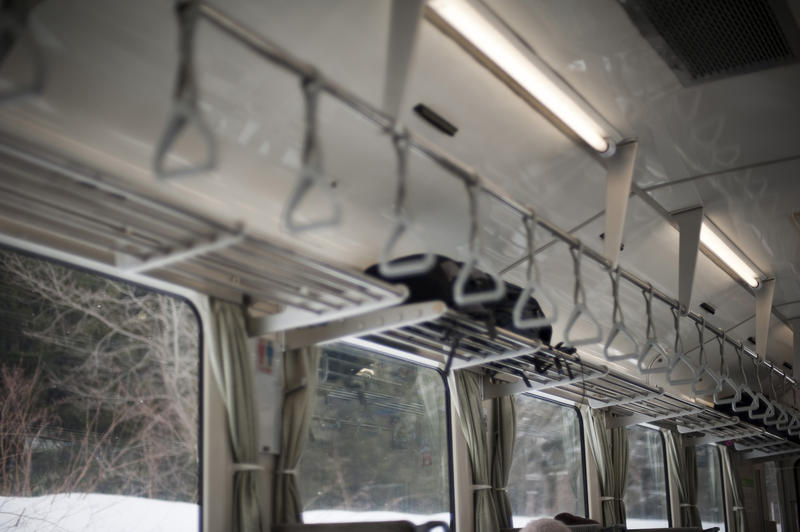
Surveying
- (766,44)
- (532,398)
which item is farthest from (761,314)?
(766,44)

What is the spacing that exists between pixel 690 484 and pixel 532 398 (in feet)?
12.6

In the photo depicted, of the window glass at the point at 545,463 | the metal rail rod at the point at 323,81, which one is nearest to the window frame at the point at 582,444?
the window glass at the point at 545,463

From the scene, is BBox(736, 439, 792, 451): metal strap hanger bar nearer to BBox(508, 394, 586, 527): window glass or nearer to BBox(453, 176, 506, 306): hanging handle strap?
BBox(508, 394, 586, 527): window glass

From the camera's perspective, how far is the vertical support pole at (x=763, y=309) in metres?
7.38

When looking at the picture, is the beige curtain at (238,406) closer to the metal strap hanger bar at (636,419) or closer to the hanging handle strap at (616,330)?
the hanging handle strap at (616,330)

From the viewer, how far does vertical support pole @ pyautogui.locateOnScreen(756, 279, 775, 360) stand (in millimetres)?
7383

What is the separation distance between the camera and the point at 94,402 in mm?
3992

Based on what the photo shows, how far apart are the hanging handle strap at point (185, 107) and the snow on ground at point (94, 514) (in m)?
2.10

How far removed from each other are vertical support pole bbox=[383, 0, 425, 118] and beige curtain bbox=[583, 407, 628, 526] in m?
6.26

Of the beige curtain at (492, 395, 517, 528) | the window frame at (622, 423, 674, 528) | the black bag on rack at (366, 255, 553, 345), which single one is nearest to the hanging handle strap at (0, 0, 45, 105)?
the black bag on rack at (366, 255, 553, 345)

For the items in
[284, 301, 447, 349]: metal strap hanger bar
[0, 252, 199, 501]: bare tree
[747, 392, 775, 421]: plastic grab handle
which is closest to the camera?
[0, 252, 199, 501]: bare tree

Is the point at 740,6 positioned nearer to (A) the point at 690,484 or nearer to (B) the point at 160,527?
(B) the point at 160,527

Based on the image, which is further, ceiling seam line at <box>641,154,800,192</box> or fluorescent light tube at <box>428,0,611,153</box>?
ceiling seam line at <box>641,154,800,192</box>

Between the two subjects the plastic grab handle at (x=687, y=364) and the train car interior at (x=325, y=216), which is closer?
the train car interior at (x=325, y=216)
